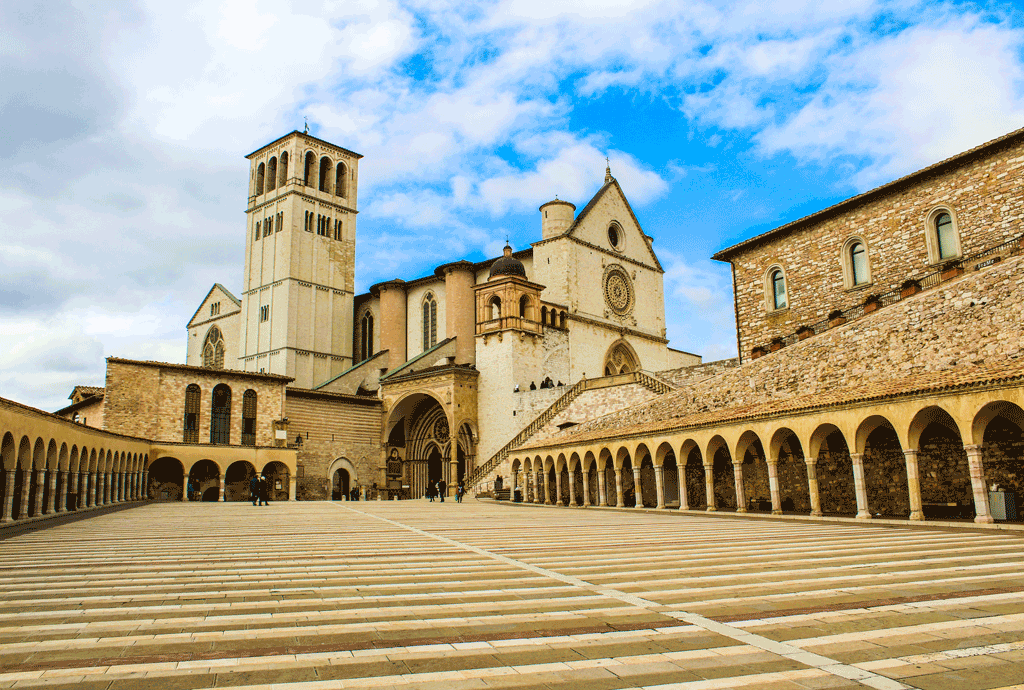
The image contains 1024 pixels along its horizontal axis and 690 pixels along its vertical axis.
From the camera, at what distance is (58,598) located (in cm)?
709

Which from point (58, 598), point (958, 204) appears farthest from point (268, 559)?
point (958, 204)

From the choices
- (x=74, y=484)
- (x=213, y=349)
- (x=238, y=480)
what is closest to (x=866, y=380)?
(x=74, y=484)

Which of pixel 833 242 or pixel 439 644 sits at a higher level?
pixel 833 242

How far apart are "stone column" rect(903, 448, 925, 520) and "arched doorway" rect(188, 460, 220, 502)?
3124 cm

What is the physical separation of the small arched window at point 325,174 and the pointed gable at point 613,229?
22.3m

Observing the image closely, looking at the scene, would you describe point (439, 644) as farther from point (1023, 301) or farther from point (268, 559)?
point (1023, 301)

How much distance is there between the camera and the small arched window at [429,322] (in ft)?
170

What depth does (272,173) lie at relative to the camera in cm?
5712

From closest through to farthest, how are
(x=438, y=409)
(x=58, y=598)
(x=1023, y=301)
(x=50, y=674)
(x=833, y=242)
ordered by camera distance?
1. (x=50, y=674)
2. (x=58, y=598)
3. (x=1023, y=301)
4. (x=833, y=242)
5. (x=438, y=409)

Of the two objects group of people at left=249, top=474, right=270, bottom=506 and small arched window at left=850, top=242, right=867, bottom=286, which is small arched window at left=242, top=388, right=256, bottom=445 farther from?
small arched window at left=850, top=242, right=867, bottom=286

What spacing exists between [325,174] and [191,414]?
2718 centimetres

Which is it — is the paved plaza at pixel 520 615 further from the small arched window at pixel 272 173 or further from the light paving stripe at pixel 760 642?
the small arched window at pixel 272 173

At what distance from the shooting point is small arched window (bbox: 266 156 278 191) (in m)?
56.6

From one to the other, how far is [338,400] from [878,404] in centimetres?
3315
